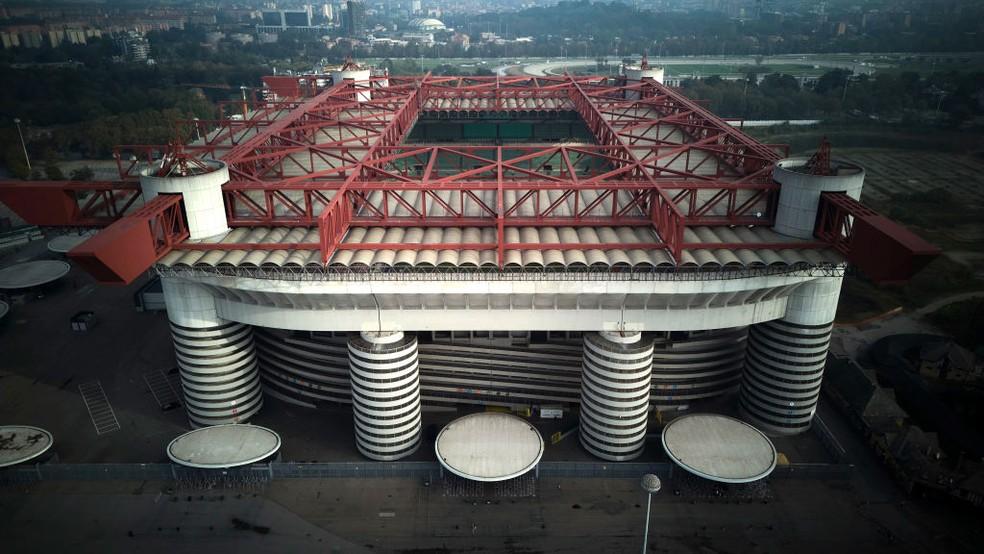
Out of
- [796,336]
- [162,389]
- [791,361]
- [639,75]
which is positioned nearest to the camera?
[796,336]

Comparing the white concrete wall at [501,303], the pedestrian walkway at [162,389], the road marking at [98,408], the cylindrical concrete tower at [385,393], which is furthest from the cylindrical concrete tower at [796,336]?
the road marking at [98,408]

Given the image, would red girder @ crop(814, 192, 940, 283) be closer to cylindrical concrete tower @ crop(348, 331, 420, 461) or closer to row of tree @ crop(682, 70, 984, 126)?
cylindrical concrete tower @ crop(348, 331, 420, 461)

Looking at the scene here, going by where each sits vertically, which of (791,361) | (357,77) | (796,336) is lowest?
(791,361)

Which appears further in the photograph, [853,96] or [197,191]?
[853,96]

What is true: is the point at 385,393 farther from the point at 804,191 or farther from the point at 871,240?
the point at 871,240

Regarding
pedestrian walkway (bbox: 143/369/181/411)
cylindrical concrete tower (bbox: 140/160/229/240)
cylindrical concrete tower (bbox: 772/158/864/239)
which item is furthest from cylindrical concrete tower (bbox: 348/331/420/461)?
cylindrical concrete tower (bbox: 772/158/864/239)

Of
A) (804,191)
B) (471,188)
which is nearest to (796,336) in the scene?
(804,191)

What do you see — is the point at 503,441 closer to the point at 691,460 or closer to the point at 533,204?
the point at 691,460
